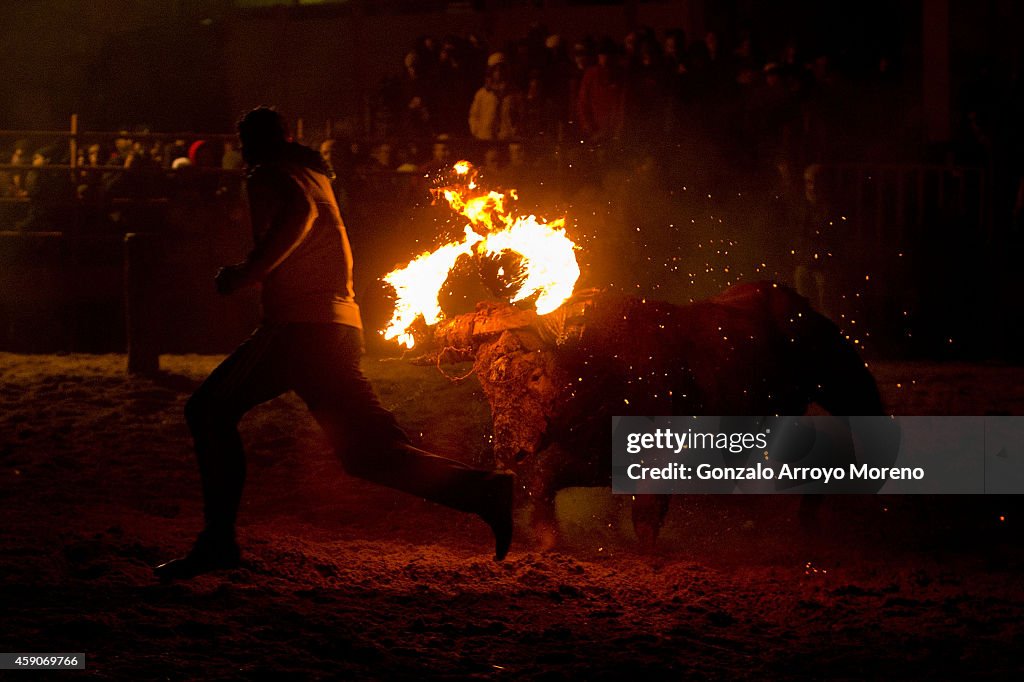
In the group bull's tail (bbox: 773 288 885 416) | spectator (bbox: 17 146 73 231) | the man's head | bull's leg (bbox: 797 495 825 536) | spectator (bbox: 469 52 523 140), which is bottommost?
bull's leg (bbox: 797 495 825 536)

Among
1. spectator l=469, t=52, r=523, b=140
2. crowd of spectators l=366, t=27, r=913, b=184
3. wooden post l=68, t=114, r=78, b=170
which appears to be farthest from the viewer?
wooden post l=68, t=114, r=78, b=170

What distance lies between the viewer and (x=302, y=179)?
523 centimetres

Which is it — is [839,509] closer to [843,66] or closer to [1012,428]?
[1012,428]

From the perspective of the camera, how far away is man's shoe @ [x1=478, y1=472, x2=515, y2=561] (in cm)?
531

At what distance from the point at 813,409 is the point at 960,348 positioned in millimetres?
3606

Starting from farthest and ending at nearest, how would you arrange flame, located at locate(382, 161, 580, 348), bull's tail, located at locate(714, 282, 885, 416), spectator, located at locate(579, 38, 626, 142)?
1. spectator, located at locate(579, 38, 626, 142)
2. bull's tail, located at locate(714, 282, 885, 416)
3. flame, located at locate(382, 161, 580, 348)

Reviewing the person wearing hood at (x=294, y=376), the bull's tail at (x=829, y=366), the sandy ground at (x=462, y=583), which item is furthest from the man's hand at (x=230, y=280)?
the bull's tail at (x=829, y=366)

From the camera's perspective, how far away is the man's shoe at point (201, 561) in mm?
5129

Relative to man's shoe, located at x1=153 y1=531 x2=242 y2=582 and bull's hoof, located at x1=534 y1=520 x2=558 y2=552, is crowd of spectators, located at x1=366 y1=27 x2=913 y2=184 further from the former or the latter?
man's shoe, located at x1=153 y1=531 x2=242 y2=582

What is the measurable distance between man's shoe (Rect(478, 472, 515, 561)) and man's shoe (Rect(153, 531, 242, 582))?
1.16 m

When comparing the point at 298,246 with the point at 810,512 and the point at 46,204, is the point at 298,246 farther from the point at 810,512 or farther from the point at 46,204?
the point at 46,204

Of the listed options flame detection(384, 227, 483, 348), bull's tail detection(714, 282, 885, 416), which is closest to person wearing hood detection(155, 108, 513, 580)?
flame detection(384, 227, 483, 348)

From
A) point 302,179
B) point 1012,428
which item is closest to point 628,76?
point 1012,428

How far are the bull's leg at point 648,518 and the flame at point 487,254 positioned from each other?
117cm
